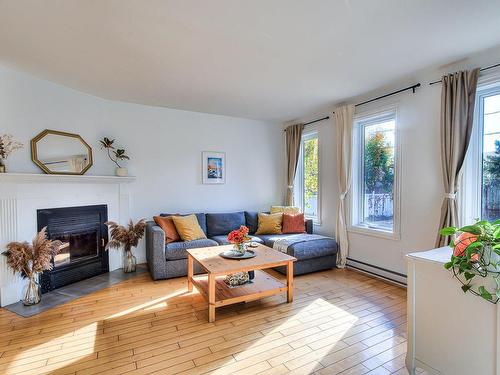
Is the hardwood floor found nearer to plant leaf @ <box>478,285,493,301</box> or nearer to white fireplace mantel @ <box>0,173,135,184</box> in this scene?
plant leaf @ <box>478,285,493,301</box>

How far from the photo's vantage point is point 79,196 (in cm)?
352

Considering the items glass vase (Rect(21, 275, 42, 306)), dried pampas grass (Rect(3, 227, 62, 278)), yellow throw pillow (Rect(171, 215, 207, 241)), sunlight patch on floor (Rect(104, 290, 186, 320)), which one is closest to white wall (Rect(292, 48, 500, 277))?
yellow throw pillow (Rect(171, 215, 207, 241))

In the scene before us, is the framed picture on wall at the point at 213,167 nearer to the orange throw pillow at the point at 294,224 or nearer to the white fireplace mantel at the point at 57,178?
the white fireplace mantel at the point at 57,178

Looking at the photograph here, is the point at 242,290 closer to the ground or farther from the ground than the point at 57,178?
closer to the ground

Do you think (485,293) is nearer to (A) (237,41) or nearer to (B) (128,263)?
(A) (237,41)

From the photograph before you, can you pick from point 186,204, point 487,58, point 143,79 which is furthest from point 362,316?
point 143,79

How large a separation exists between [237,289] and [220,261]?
13.6 inches

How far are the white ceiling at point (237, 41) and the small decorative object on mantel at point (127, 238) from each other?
1848 mm

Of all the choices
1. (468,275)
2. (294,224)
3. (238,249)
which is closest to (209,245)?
(238,249)

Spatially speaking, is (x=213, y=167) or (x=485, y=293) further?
(x=213, y=167)

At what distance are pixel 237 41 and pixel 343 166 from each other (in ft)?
8.04

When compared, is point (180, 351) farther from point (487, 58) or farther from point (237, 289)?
point (487, 58)

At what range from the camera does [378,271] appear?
141 inches

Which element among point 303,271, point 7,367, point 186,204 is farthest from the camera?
point 186,204
